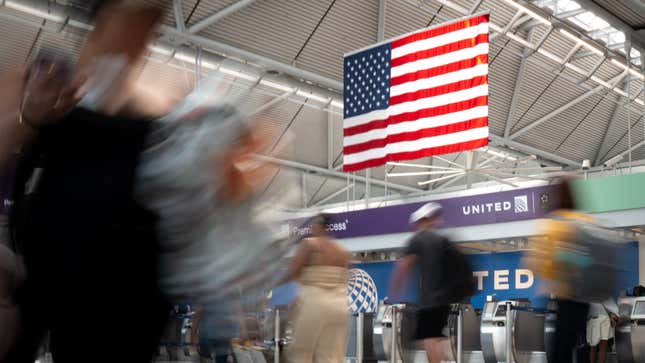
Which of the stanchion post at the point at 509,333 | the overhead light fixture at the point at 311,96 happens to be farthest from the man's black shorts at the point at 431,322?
the overhead light fixture at the point at 311,96

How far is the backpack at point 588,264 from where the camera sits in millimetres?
5180

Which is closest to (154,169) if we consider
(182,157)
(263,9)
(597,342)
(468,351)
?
(182,157)

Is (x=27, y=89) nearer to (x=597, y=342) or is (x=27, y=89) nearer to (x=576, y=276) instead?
(x=576, y=276)

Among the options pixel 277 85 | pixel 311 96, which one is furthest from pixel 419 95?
pixel 311 96

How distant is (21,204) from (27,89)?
0.59 ft

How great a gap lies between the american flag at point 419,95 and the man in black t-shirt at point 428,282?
219 inches

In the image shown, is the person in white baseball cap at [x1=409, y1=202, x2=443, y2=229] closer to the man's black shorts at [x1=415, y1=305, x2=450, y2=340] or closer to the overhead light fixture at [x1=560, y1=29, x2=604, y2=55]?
the man's black shorts at [x1=415, y1=305, x2=450, y2=340]

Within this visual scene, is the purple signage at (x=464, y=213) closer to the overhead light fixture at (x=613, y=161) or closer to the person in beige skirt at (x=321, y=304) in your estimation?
the person in beige skirt at (x=321, y=304)

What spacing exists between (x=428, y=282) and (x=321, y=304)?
2.59 ft

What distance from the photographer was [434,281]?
5.71 m

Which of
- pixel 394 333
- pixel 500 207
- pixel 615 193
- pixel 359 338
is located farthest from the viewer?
pixel 359 338

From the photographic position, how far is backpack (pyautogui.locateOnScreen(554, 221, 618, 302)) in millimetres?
5180

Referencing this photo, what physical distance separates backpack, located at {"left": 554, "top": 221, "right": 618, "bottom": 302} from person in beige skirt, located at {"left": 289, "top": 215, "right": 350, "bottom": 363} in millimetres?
1437

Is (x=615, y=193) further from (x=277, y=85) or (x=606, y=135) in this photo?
(x=606, y=135)
